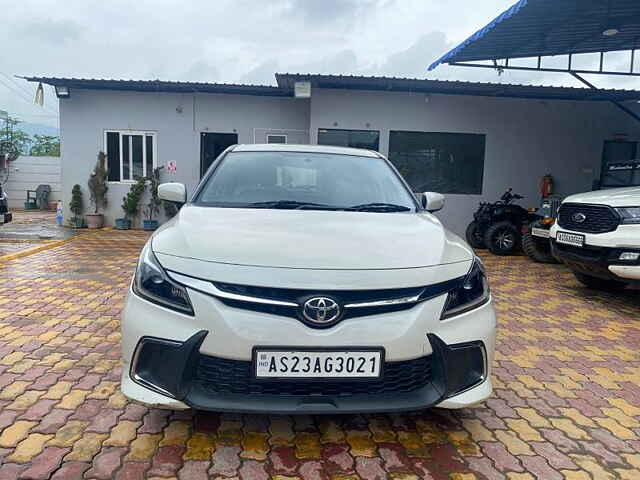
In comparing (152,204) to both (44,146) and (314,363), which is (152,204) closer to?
(314,363)

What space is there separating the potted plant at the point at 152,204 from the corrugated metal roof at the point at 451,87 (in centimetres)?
355

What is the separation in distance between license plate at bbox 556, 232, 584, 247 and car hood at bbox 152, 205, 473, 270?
125 inches

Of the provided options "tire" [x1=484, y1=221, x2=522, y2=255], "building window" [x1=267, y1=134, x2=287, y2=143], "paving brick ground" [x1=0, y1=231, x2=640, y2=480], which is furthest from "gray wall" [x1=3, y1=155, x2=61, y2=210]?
A: "paving brick ground" [x1=0, y1=231, x2=640, y2=480]

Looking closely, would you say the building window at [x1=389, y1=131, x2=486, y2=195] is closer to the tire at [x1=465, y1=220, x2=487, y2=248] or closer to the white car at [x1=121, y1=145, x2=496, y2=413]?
the tire at [x1=465, y1=220, x2=487, y2=248]

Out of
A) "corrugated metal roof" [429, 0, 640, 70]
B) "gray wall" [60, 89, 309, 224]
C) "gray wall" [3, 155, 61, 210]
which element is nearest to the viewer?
"corrugated metal roof" [429, 0, 640, 70]

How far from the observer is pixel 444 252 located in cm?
221

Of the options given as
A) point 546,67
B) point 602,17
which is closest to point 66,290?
point 602,17

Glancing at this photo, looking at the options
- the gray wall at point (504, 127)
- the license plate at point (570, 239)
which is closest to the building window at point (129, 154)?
the gray wall at point (504, 127)

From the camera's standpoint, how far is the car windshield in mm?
2887

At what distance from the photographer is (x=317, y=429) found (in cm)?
234

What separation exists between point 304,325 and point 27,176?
55.1ft

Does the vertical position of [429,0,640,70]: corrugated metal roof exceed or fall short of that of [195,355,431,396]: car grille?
it exceeds it

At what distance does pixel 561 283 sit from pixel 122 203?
9158 mm

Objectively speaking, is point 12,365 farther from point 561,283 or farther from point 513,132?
point 513,132
